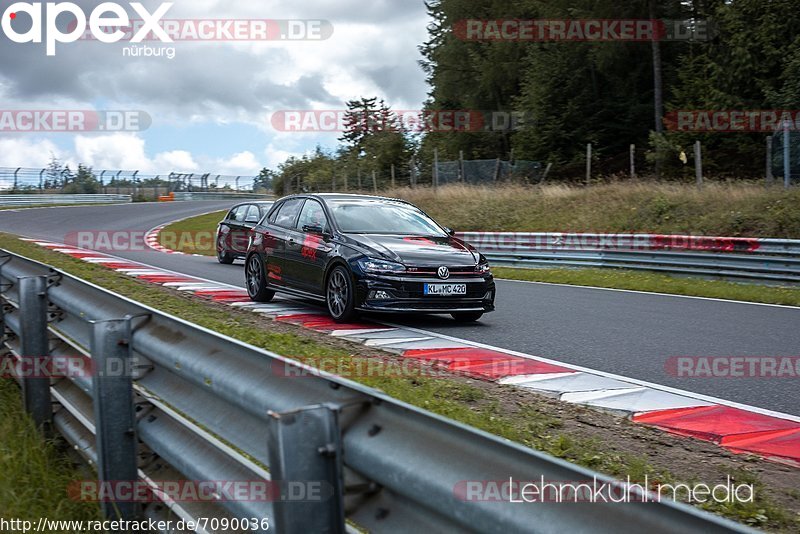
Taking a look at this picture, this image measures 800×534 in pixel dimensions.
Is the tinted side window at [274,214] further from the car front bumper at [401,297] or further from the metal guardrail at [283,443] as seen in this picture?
the metal guardrail at [283,443]

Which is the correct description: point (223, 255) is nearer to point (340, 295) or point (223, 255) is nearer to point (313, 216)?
point (313, 216)

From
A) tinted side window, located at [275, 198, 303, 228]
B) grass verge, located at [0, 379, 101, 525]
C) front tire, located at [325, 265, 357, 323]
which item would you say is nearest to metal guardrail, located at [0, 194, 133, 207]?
tinted side window, located at [275, 198, 303, 228]

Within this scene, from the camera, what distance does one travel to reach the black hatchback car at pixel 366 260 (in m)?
9.98

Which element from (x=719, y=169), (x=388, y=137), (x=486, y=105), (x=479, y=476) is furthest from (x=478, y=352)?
(x=486, y=105)

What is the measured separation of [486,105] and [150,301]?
1623 inches

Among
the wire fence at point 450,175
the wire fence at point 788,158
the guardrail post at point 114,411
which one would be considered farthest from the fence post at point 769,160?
the guardrail post at point 114,411

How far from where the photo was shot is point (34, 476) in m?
4.58

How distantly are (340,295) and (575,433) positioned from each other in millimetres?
5341

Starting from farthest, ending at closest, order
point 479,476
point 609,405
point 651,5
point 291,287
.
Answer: point 651,5 < point 291,287 < point 609,405 < point 479,476

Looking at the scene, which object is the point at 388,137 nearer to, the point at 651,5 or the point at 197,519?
the point at 651,5

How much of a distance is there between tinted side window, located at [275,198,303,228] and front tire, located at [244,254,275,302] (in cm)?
67

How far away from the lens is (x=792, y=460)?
4.93 metres

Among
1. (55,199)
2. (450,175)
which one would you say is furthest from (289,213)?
(55,199)

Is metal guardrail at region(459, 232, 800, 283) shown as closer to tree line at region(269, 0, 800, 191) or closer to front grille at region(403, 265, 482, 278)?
front grille at region(403, 265, 482, 278)
